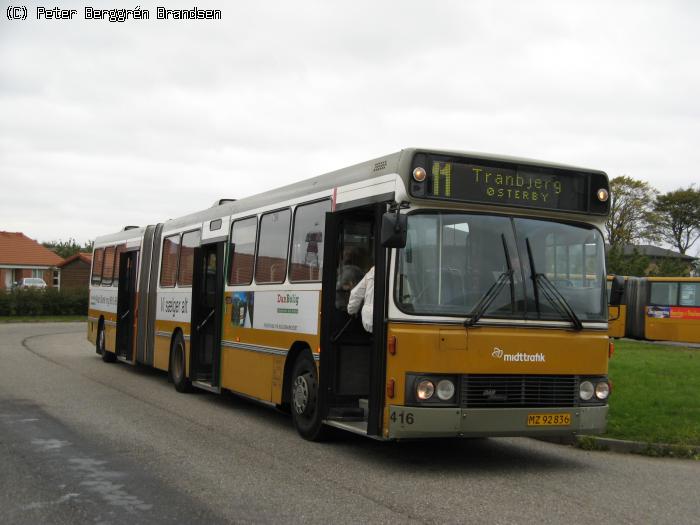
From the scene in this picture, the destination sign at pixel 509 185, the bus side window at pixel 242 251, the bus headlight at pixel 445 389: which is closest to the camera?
the bus headlight at pixel 445 389

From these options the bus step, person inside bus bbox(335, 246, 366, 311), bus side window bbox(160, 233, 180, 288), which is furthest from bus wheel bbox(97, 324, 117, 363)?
the bus step

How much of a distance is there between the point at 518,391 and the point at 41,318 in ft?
139

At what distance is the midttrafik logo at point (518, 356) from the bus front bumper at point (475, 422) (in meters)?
0.46

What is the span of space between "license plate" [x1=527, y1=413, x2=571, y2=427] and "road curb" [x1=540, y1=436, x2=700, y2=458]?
6.81ft

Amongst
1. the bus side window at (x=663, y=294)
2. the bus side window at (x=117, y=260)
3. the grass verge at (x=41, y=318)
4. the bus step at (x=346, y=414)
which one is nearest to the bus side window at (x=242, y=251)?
the bus step at (x=346, y=414)

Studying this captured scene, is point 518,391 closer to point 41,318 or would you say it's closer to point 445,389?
point 445,389

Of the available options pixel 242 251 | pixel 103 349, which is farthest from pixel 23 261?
pixel 242 251

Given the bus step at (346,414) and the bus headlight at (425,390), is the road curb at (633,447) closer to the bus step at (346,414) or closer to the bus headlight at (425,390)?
the bus step at (346,414)

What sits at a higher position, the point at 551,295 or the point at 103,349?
the point at 551,295

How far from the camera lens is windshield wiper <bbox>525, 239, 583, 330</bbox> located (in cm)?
871

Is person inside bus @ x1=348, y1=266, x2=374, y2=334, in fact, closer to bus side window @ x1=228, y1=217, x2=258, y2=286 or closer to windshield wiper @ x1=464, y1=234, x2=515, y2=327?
windshield wiper @ x1=464, y1=234, x2=515, y2=327

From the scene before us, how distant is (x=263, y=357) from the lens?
1169 centimetres

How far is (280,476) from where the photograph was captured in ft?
26.4

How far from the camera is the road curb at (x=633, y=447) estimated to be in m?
10.3
